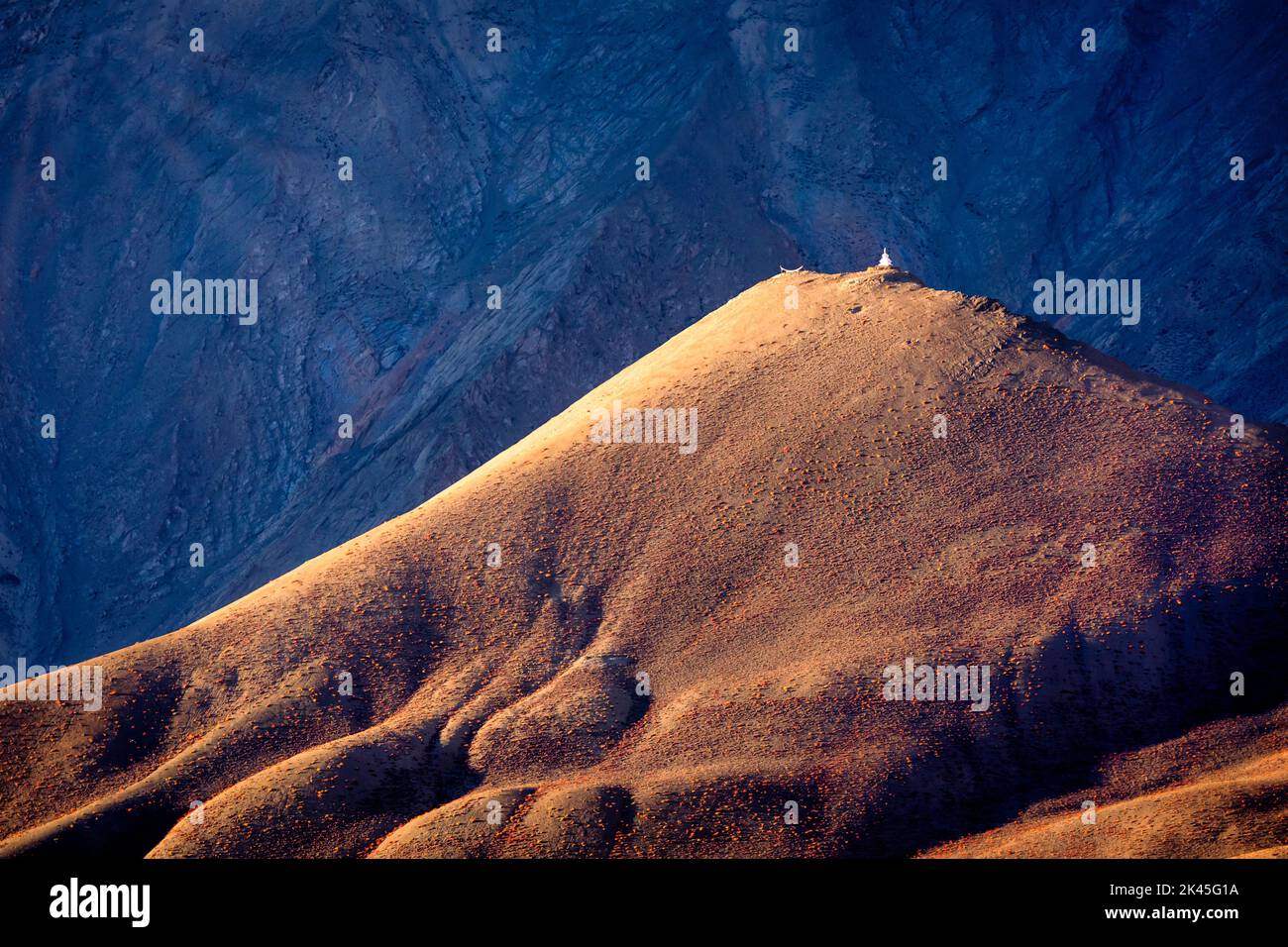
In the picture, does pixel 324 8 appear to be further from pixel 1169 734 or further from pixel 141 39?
pixel 1169 734

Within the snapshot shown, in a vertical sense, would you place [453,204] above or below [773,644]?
above

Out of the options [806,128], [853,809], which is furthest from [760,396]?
[806,128]

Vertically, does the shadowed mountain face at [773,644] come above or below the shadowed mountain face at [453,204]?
below

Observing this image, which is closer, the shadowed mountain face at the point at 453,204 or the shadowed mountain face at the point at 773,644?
the shadowed mountain face at the point at 773,644

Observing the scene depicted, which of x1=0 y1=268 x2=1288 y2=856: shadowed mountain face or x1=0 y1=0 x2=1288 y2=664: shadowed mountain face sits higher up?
x1=0 y1=0 x2=1288 y2=664: shadowed mountain face

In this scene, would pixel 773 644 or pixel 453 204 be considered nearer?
pixel 773 644
